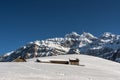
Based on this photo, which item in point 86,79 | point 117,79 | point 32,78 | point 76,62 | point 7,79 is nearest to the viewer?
point 7,79

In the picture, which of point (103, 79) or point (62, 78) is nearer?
point (62, 78)

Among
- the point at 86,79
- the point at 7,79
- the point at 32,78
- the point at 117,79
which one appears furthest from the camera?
the point at 117,79

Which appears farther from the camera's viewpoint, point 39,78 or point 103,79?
point 103,79

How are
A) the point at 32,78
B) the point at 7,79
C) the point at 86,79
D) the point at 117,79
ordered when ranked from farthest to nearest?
the point at 117,79, the point at 86,79, the point at 32,78, the point at 7,79

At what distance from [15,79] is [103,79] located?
10.9m

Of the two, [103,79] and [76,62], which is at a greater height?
[76,62]

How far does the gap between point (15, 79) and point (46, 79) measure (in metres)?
3.57

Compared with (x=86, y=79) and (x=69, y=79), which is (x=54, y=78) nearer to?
(x=69, y=79)

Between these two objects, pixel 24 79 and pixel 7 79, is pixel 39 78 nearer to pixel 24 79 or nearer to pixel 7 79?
pixel 24 79

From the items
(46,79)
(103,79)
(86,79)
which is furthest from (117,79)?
(46,79)

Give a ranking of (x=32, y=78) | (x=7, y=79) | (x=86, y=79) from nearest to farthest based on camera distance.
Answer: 1. (x=7, y=79)
2. (x=32, y=78)
3. (x=86, y=79)

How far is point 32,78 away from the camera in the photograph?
3136 cm

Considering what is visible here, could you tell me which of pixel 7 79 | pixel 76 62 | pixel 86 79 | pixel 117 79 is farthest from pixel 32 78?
pixel 76 62

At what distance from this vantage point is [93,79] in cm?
3425
